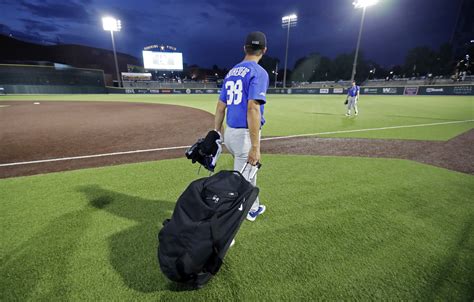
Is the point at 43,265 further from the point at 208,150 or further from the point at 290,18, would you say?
the point at 290,18

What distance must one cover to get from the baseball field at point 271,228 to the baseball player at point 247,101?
1.08 meters

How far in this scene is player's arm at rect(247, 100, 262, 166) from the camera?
7.97 feet

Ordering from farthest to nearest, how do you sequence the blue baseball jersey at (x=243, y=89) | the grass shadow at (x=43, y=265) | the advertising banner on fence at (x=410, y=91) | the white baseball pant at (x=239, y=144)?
the advertising banner on fence at (x=410, y=91) → the white baseball pant at (x=239, y=144) → the blue baseball jersey at (x=243, y=89) → the grass shadow at (x=43, y=265)

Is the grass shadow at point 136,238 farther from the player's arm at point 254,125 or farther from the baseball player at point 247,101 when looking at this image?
the player's arm at point 254,125

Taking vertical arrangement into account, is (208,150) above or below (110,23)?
below

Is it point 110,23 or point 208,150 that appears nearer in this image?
point 208,150

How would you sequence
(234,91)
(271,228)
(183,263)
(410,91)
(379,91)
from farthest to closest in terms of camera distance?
(379,91) < (410,91) < (271,228) < (234,91) < (183,263)

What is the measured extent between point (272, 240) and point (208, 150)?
4.40 feet

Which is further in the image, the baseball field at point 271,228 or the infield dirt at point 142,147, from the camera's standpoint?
the infield dirt at point 142,147

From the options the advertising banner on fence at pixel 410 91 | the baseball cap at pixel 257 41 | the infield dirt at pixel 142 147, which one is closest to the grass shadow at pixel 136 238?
the infield dirt at pixel 142 147

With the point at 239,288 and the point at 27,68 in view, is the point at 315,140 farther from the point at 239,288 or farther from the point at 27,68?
the point at 27,68

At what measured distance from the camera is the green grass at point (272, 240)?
2043 mm

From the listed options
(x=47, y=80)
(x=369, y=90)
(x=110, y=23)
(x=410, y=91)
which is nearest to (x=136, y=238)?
(x=410, y=91)

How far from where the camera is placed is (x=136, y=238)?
2.69m
